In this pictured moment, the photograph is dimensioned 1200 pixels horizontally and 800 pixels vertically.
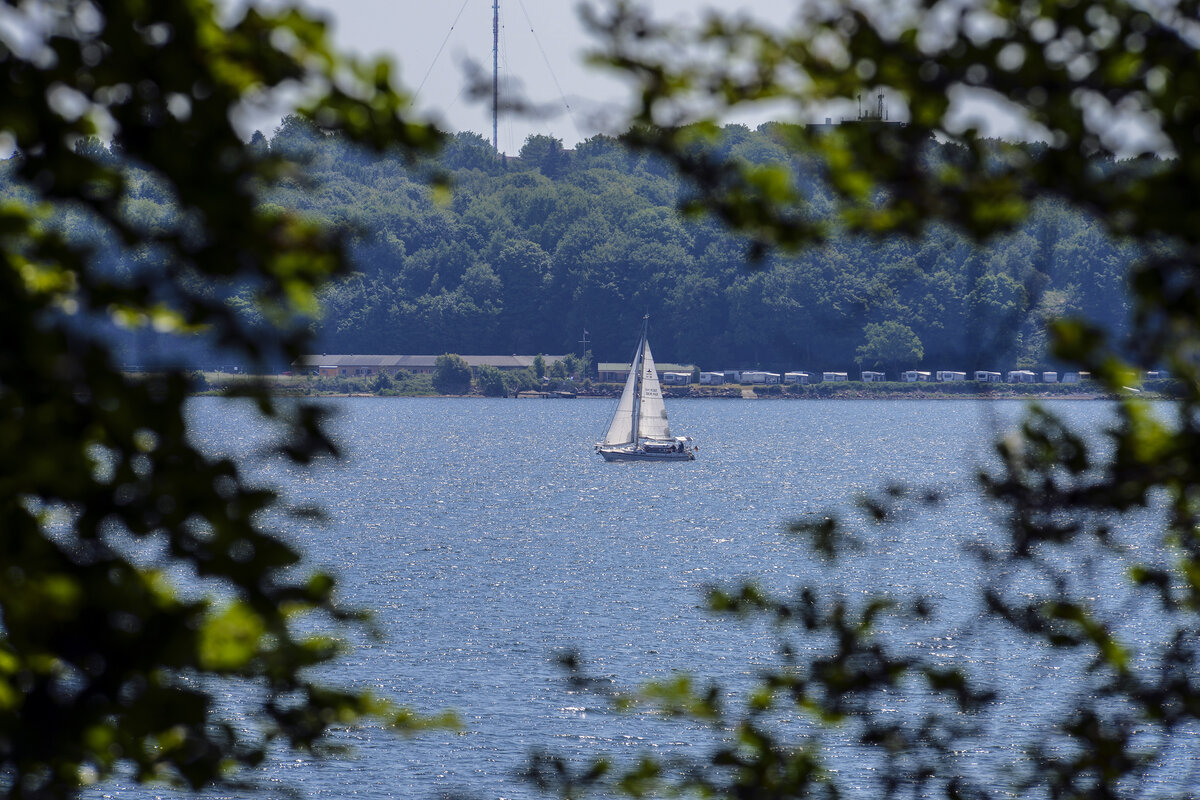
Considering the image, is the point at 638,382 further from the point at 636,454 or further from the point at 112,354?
the point at 112,354

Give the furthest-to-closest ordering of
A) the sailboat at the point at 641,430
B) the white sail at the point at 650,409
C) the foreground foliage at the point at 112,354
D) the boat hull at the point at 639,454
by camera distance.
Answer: the boat hull at the point at 639,454
the sailboat at the point at 641,430
the white sail at the point at 650,409
the foreground foliage at the point at 112,354

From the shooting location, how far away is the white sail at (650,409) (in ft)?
309

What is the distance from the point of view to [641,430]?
101812 mm

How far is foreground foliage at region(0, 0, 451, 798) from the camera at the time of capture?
8.07 ft

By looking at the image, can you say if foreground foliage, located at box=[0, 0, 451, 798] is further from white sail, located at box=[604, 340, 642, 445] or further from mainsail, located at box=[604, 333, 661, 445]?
white sail, located at box=[604, 340, 642, 445]

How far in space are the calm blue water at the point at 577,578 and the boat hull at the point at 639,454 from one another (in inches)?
64.1

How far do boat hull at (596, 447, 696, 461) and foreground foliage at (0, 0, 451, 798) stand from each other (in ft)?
325

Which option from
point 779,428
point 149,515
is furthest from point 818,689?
point 779,428

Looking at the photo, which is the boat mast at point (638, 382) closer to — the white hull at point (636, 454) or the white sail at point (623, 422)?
the white sail at point (623, 422)

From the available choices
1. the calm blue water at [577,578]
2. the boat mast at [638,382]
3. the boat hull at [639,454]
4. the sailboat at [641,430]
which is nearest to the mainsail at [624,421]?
the sailboat at [641,430]

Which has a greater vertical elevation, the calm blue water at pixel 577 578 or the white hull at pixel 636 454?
the white hull at pixel 636 454

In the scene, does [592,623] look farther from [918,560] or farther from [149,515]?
[149,515]

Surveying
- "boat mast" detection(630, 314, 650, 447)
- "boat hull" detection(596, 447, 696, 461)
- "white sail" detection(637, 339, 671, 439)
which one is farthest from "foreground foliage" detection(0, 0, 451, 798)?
"boat hull" detection(596, 447, 696, 461)

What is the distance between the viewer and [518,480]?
100m
